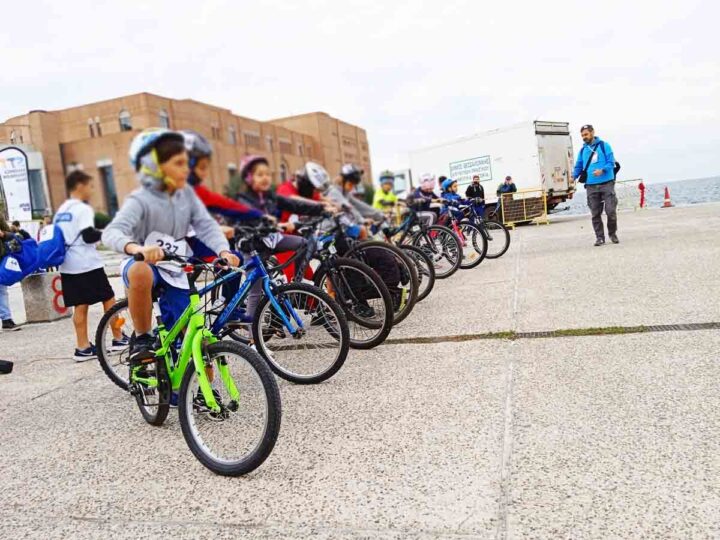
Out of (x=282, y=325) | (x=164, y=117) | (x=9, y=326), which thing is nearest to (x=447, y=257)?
(x=282, y=325)

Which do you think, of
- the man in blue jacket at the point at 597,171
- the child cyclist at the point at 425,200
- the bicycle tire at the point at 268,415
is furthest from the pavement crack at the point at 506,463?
the man in blue jacket at the point at 597,171

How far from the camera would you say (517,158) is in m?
21.7

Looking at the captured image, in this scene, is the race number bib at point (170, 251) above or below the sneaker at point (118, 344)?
above

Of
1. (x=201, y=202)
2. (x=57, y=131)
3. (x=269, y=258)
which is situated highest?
(x=57, y=131)

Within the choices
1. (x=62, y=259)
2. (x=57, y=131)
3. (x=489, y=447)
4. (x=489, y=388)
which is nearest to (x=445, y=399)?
(x=489, y=388)

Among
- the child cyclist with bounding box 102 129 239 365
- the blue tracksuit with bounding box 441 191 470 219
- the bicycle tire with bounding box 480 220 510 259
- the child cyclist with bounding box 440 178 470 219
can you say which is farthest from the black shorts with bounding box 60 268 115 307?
the bicycle tire with bounding box 480 220 510 259

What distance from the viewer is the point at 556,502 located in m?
2.32

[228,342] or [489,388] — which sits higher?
[228,342]

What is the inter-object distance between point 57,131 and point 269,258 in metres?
3.56

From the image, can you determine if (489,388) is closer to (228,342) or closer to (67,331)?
(228,342)

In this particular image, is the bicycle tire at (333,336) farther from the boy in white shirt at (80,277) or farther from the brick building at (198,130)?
the boy in white shirt at (80,277)

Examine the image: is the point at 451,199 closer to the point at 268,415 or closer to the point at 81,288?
the point at 81,288

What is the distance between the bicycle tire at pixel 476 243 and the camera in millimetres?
9266

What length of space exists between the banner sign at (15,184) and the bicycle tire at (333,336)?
6.59m
